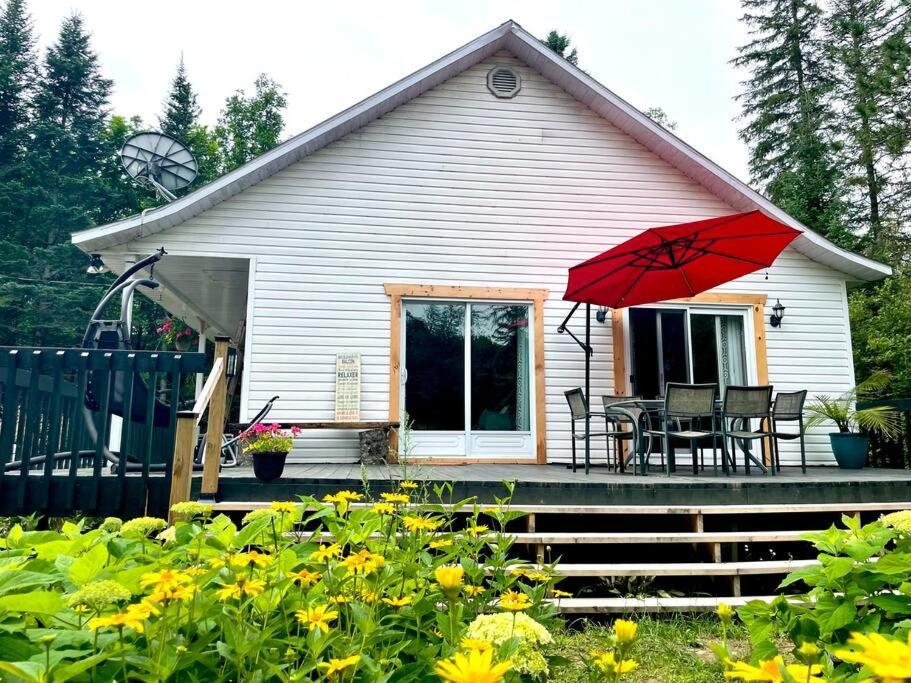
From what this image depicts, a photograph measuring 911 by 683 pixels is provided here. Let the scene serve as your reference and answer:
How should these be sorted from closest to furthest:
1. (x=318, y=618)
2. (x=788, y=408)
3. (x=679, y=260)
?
1. (x=318, y=618)
2. (x=679, y=260)
3. (x=788, y=408)

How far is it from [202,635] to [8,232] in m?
31.6

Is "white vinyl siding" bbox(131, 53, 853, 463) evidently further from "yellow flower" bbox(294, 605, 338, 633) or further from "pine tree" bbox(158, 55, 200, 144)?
"pine tree" bbox(158, 55, 200, 144)

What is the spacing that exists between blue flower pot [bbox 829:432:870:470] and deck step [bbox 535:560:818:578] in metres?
4.19

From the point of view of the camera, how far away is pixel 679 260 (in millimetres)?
5680

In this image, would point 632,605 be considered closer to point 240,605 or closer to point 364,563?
point 364,563

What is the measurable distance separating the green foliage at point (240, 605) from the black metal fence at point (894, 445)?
774 centimetres

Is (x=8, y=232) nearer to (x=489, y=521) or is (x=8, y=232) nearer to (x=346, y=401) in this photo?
(x=346, y=401)

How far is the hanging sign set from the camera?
22.0 ft

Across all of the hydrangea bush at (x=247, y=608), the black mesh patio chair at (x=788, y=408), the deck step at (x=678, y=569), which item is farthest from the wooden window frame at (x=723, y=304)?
the hydrangea bush at (x=247, y=608)

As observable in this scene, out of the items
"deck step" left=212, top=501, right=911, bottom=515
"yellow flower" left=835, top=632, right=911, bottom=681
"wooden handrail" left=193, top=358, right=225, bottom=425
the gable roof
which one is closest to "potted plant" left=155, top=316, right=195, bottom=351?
the gable roof

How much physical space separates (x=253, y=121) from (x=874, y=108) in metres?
23.9

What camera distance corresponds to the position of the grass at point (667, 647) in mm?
2656

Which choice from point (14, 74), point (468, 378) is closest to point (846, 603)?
point (468, 378)

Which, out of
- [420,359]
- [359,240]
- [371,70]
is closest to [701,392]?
[420,359]
